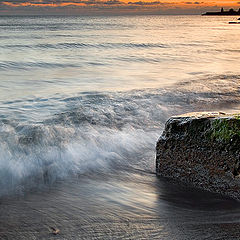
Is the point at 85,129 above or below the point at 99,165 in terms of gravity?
above

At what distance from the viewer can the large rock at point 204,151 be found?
3.05 m

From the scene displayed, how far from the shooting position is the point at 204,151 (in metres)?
3.18

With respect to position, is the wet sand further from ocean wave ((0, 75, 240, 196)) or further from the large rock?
ocean wave ((0, 75, 240, 196))

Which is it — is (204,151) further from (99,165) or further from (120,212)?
(99,165)

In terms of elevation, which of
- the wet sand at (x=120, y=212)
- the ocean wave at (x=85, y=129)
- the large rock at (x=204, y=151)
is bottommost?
the wet sand at (x=120, y=212)

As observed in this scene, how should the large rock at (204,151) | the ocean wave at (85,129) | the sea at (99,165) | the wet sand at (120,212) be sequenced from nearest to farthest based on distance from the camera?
the wet sand at (120,212) → the sea at (99,165) → the large rock at (204,151) → the ocean wave at (85,129)

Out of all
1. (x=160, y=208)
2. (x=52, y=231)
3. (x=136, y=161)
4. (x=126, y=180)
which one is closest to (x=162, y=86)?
(x=136, y=161)

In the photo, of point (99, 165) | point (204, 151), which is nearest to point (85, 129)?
point (99, 165)

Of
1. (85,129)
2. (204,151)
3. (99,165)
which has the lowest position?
(99,165)

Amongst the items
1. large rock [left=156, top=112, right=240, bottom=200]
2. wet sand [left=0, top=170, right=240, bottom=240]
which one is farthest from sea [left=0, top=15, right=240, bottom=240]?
large rock [left=156, top=112, right=240, bottom=200]

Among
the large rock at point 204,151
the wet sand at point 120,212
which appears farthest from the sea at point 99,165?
the large rock at point 204,151

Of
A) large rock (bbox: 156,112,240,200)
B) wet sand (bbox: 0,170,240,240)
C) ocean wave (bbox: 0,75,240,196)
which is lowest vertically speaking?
wet sand (bbox: 0,170,240,240)

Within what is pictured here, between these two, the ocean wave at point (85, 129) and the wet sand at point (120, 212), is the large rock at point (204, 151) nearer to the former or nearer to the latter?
the wet sand at point (120, 212)

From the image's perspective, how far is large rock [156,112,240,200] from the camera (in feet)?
10.00
